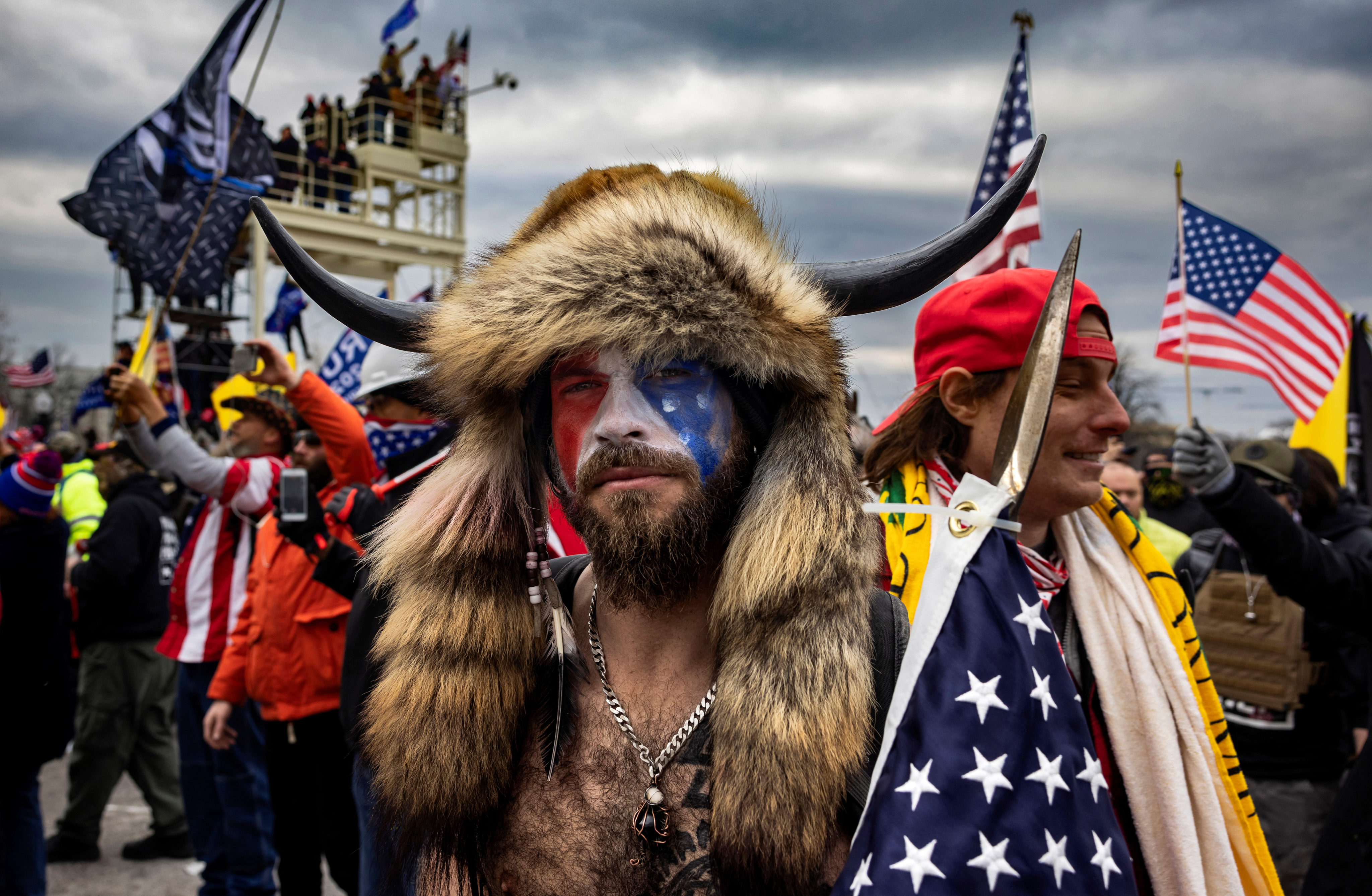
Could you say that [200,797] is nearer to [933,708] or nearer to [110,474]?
[110,474]

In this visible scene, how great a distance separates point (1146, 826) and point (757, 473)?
1.04 metres

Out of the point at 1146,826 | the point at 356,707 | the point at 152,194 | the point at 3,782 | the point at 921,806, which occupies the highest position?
the point at 152,194

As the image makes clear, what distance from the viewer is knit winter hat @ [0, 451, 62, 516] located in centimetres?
383

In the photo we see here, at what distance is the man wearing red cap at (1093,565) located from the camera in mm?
1760

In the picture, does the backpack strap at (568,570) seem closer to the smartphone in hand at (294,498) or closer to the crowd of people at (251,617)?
the crowd of people at (251,617)

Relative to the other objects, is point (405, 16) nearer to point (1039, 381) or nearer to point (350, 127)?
point (350, 127)

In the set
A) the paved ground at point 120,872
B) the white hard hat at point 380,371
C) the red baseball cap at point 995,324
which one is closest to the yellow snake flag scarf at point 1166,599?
the red baseball cap at point 995,324

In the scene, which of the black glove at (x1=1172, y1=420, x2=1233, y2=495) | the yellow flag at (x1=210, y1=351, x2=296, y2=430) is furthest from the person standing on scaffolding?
the black glove at (x1=1172, y1=420, x2=1233, y2=495)

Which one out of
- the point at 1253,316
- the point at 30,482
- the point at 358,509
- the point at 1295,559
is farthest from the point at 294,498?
the point at 1253,316

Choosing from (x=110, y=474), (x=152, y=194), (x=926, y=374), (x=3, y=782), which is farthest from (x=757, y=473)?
(x=152, y=194)

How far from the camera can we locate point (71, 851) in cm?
521

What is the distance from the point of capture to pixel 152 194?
10.6 metres

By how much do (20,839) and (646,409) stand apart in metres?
4.04

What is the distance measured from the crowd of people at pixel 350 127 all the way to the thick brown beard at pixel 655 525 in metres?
18.9
